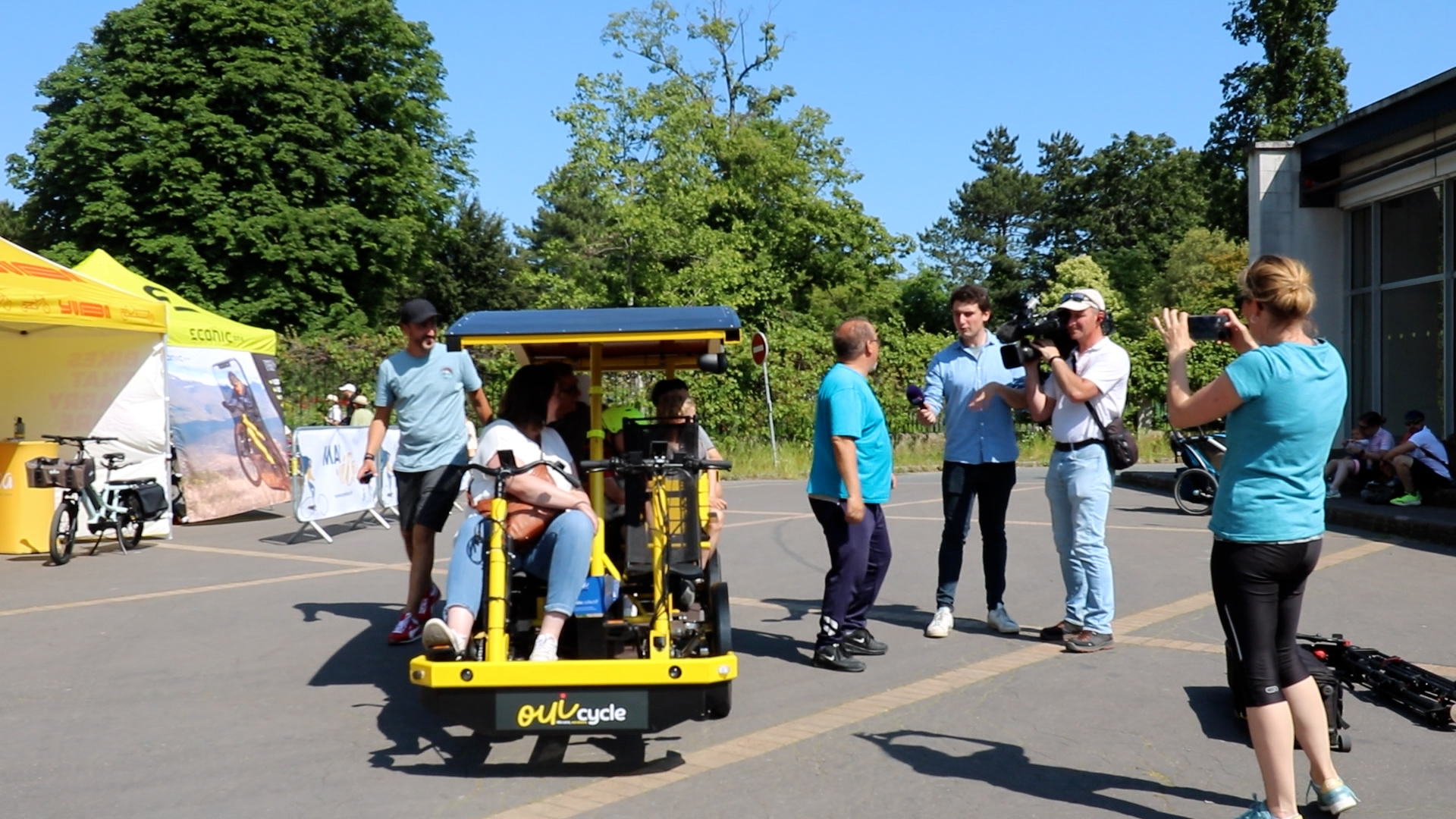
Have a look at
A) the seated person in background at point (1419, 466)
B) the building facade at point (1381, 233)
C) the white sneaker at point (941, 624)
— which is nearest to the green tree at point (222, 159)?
the building facade at point (1381, 233)

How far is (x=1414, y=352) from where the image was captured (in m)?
18.2

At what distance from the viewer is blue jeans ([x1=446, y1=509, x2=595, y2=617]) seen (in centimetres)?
565

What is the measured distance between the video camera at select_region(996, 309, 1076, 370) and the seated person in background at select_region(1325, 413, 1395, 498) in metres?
9.71

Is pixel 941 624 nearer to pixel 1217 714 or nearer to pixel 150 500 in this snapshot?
pixel 1217 714

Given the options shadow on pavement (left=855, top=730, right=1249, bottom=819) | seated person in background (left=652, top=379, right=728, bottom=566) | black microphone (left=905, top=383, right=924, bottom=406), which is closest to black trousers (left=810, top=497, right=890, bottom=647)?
seated person in background (left=652, top=379, right=728, bottom=566)

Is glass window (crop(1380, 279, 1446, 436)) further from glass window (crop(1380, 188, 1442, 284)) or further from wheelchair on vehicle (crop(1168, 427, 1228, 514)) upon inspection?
wheelchair on vehicle (crop(1168, 427, 1228, 514))

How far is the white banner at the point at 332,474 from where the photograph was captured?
1429cm

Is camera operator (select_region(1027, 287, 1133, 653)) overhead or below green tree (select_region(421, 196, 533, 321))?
below

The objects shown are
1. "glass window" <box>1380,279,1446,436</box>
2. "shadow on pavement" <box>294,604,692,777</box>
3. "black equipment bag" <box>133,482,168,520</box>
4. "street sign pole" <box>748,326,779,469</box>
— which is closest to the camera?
"shadow on pavement" <box>294,604,692,777</box>

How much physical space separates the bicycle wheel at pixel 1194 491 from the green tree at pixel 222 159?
24.2m

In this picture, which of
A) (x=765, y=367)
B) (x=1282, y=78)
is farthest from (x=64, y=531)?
(x=1282, y=78)

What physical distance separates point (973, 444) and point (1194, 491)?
8513mm

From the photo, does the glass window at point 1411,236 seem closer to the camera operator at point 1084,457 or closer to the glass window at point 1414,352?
the glass window at point 1414,352

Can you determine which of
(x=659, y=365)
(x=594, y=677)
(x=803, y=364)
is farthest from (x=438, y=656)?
(x=803, y=364)
